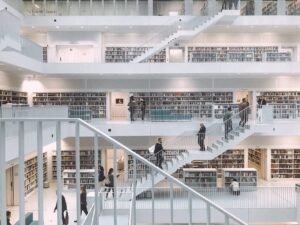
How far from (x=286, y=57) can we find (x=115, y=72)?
802 centimetres

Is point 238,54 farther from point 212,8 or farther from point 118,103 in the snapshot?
point 118,103

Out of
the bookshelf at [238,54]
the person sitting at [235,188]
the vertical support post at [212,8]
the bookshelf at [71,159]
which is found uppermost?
the vertical support post at [212,8]

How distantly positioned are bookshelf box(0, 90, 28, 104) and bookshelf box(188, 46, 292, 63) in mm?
8491

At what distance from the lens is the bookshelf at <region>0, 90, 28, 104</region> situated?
18.0 m

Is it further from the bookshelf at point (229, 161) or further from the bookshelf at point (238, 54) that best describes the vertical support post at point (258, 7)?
the bookshelf at point (229, 161)

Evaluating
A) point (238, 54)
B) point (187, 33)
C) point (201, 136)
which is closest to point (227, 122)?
point (201, 136)

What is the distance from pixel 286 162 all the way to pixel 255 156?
5.75ft

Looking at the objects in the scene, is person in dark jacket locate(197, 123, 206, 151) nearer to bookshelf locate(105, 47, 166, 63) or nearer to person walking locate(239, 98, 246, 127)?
person walking locate(239, 98, 246, 127)

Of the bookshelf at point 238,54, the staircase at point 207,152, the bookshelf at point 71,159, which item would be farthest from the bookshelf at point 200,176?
the bookshelf at point 238,54

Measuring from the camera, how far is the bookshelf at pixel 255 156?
21.3 m

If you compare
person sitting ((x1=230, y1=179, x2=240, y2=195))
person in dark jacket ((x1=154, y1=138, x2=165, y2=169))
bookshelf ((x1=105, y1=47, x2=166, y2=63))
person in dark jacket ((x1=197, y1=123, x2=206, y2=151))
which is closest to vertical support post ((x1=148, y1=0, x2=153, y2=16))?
bookshelf ((x1=105, y1=47, x2=166, y2=63))

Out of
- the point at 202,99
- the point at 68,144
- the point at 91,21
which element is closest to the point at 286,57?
the point at 202,99

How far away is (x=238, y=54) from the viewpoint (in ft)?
68.1

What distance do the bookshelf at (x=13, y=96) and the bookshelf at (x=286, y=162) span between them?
12655 millimetres
